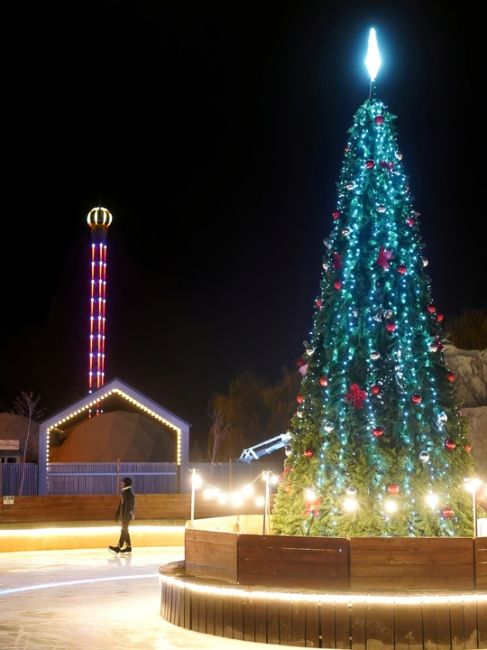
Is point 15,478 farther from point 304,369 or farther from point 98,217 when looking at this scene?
point 304,369

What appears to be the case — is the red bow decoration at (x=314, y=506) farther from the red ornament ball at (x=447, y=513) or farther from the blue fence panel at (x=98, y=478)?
the blue fence panel at (x=98, y=478)

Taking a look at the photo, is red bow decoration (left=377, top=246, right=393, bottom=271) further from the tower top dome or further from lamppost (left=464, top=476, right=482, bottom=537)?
the tower top dome

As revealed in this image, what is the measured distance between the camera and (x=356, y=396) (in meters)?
13.2

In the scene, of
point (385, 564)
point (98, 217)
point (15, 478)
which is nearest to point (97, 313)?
point (98, 217)

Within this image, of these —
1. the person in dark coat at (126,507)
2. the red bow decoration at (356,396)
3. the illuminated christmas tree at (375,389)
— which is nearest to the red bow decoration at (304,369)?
the illuminated christmas tree at (375,389)

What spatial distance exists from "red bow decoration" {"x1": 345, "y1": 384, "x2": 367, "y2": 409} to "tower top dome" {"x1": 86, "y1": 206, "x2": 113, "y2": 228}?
126 ft

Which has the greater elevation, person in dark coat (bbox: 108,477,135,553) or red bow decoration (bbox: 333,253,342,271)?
red bow decoration (bbox: 333,253,342,271)

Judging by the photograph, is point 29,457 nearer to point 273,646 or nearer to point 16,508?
point 16,508

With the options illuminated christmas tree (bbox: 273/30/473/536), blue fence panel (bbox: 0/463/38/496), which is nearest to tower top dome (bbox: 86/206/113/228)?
blue fence panel (bbox: 0/463/38/496)

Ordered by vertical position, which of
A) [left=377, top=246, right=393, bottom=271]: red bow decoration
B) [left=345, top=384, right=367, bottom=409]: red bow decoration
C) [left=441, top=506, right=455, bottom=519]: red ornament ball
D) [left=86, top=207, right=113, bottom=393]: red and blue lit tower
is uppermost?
[left=86, top=207, right=113, bottom=393]: red and blue lit tower

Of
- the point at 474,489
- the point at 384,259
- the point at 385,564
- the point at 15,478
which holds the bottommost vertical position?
the point at 385,564

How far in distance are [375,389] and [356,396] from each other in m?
0.27

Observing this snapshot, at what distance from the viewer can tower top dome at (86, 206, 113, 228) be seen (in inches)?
1986

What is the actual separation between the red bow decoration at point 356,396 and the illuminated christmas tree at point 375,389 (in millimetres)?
13
